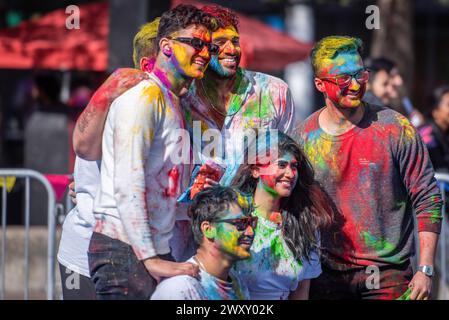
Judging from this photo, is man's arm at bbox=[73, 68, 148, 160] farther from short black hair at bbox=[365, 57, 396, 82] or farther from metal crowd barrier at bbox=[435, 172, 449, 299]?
metal crowd barrier at bbox=[435, 172, 449, 299]

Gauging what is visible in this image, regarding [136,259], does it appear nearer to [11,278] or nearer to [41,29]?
[11,278]

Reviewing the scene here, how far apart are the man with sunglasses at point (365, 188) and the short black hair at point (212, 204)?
28.4 inches

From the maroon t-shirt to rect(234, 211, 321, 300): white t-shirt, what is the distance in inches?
14.3

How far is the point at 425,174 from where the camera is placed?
500cm

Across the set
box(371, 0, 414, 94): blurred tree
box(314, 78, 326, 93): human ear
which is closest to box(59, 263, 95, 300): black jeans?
box(314, 78, 326, 93): human ear

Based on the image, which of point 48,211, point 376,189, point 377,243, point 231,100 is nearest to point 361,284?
point 377,243

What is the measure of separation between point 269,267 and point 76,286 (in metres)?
0.99

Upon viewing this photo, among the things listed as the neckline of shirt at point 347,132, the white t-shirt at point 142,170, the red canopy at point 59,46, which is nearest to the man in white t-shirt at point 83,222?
the white t-shirt at point 142,170

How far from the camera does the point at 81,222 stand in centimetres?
502

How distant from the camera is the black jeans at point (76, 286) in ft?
16.6

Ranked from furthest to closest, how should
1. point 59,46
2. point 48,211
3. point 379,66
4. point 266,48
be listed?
1. point 266,48
2. point 59,46
3. point 379,66
4. point 48,211

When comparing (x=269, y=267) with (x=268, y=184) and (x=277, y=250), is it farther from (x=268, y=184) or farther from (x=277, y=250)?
(x=268, y=184)

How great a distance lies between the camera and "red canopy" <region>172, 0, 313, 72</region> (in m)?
11.2

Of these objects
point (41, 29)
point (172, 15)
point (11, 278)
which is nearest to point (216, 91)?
point (172, 15)
